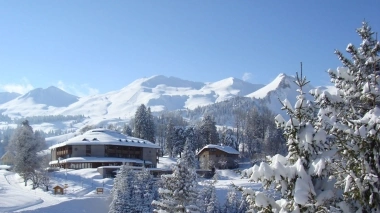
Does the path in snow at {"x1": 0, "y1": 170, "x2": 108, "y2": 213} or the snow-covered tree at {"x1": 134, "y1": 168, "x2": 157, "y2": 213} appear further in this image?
the path in snow at {"x1": 0, "y1": 170, "x2": 108, "y2": 213}

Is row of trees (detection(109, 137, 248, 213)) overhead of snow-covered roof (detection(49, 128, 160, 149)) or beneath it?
beneath

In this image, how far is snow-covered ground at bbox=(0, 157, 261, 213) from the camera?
158ft

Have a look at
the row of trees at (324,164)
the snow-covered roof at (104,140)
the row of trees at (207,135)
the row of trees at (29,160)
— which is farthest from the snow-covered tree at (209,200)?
the row of trees at (207,135)

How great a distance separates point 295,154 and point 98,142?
75046 mm

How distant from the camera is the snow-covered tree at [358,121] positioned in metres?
8.95

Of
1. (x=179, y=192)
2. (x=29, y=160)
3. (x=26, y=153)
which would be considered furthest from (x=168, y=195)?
(x=26, y=153)

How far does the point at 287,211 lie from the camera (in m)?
8.99

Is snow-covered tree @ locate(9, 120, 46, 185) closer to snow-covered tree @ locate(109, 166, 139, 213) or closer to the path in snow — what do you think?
the path in snow

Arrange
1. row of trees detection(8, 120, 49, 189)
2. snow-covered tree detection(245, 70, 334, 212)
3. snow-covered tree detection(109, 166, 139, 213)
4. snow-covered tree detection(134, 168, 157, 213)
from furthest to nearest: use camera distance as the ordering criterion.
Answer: row of trees detection(8, 120, 49, 189) → snow-covered tree detection(134, 168, 157, 213) → snow-covered tree detection(109, 166, 139, 213) → snow-covered tree detection(245, 70, 334, 212)

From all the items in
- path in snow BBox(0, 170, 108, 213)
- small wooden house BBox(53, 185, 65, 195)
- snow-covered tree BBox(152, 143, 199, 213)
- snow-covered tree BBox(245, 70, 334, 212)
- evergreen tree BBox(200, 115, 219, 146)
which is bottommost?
path in snow BBox(0, 170, 108, 213)

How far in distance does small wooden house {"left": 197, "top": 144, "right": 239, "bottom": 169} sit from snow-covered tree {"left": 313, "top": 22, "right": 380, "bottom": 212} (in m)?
74.9

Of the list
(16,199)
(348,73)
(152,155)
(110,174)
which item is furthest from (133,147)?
(348,73)

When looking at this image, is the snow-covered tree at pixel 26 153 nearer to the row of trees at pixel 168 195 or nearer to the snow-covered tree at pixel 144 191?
the row of trees at pixel 168 195

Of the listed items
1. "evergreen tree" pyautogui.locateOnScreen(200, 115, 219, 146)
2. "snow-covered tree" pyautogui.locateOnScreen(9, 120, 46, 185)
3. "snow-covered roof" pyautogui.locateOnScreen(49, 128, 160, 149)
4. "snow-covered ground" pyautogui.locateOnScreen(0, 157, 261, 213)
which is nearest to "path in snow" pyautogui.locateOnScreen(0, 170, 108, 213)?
"snow-covered ground" pyautogui.locateOnScreen(0, 157, 261, 213)
